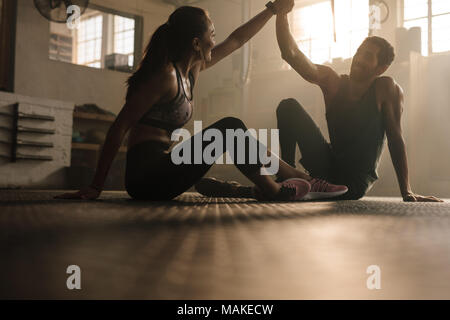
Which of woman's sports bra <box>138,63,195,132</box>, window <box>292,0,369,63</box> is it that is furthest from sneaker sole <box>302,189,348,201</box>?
window <box>292,0,369,63</box>

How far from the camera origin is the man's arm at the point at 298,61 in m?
2.01

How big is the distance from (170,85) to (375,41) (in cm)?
110

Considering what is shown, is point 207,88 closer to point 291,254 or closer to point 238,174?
point 238,174

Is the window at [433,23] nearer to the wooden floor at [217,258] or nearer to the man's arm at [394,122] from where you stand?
the man's arm at [394,122]

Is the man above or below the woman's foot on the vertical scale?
above

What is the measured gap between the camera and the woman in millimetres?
1553

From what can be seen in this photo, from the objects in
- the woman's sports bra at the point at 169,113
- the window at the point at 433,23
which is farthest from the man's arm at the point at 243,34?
the window at the point at 433,23

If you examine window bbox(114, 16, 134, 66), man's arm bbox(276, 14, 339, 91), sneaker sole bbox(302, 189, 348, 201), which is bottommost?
sneaker sole bbox(302, 189, 348, 201)

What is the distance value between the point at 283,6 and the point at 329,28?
15.4 feet

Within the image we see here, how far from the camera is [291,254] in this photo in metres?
0.66

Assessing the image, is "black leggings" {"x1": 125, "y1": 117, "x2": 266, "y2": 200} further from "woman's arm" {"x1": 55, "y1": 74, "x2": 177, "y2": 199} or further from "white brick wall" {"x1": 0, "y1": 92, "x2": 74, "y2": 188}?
"white brick wall" {"x1": 0, "y1": 92, "x2": 74, "y2": 188}

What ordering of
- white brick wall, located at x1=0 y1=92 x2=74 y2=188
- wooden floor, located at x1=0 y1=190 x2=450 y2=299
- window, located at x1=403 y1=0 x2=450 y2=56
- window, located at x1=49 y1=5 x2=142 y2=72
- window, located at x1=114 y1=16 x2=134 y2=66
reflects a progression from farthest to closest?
window, located at x1=49 y1=5 x2=142 y2=72 < window, located at x1=114 y1=16 x2=134 y2=66 < window, located at x1=403 y1=0 x2=450 y2=56 < white brick wall, located at x1=0 y1=92 x2=74 y2=188 < wooden floor, located at x1=0 y1=190 x2=450 y2=299

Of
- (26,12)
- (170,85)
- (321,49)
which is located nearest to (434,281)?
(170,85)

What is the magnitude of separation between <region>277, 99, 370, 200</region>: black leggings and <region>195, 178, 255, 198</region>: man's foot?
30 cm
